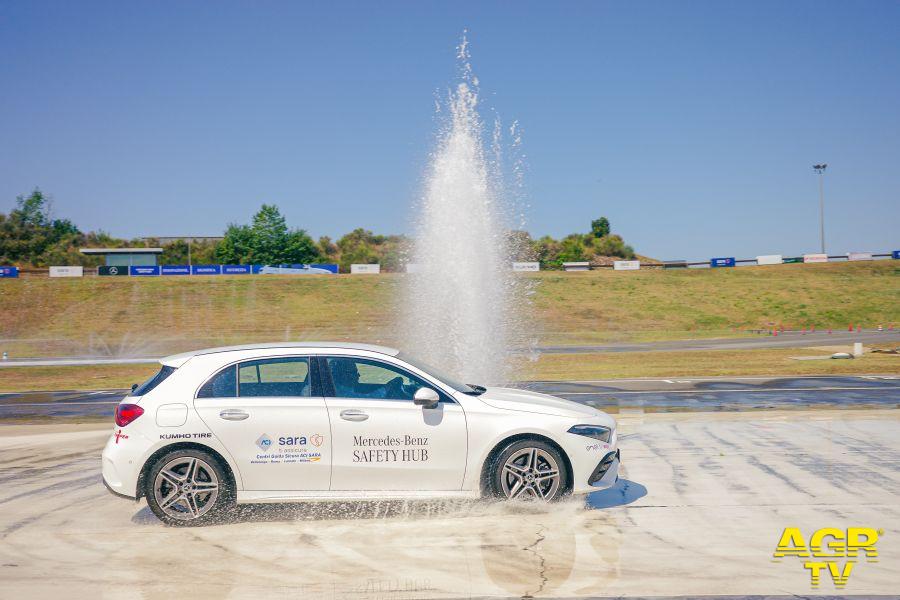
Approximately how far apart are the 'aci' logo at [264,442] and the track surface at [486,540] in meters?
0.71

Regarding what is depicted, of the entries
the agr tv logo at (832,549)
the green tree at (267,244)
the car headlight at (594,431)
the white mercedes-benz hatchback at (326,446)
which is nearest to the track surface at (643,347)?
the white mercedes-benz hatchback at (326,446)

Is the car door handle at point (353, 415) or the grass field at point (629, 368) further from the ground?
the car door handle at point (353, 415)

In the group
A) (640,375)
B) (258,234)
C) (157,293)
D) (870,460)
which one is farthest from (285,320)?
(258,234)

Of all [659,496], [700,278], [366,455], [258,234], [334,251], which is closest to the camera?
[366,455]

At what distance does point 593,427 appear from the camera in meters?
7.04

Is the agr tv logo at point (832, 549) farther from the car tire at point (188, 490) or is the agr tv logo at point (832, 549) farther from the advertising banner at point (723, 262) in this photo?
the advertising banner at point (723, 262)

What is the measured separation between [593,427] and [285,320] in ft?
162

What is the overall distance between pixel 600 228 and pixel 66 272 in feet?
307

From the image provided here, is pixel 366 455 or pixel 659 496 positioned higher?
pixel 366 455

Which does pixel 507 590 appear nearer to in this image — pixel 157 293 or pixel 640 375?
pixel 640 375

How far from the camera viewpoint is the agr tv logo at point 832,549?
528 centimetres

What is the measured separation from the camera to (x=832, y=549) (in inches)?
226

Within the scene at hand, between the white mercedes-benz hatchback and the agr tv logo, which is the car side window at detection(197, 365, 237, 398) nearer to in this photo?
the white mercedes-benz hatchback

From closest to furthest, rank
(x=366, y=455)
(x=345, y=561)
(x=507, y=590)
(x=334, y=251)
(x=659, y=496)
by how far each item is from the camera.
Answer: (x=507, y=590)
(x=345, y=561)
(x=366, y=455)
(x=659, y=496)
(x=334, y=251)
